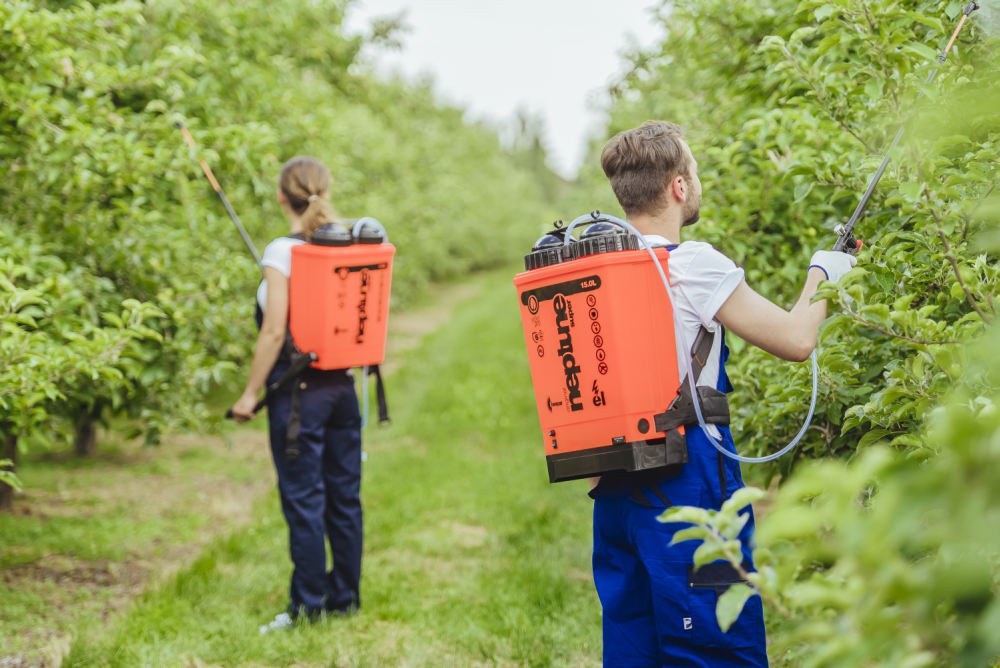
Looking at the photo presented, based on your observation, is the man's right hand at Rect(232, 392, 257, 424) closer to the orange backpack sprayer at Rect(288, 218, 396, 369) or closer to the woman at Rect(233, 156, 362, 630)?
the woman at Rect(233, 156, 362, 630)

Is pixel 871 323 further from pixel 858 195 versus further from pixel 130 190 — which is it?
pixel 130 190

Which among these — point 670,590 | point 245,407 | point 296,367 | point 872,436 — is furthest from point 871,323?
point 245,407

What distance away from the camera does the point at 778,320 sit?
216cm

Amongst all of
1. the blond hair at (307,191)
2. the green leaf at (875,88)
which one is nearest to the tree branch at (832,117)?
the green leaf at (875,88)

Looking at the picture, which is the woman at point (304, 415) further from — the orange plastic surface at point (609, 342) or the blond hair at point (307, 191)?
the orange plastic surface at point (609, 342)

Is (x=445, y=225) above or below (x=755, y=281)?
above

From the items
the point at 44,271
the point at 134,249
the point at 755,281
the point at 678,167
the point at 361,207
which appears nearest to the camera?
the point at 678,167

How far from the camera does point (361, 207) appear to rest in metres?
11.7

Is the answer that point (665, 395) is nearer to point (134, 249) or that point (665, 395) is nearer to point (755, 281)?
point (755, 281)

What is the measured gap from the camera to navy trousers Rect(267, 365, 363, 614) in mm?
4035

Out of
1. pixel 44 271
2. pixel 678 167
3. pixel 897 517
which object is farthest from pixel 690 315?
pixel 44 271

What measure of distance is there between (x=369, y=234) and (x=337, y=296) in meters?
0.34

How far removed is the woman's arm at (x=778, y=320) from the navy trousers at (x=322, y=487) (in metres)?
2.42

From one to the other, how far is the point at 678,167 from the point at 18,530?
5.23 meters
